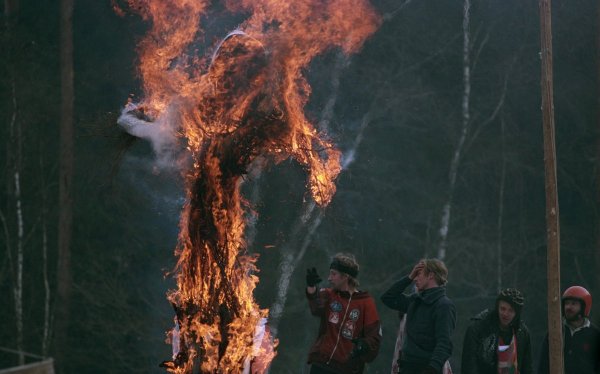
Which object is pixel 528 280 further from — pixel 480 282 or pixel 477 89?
pixel 477 89

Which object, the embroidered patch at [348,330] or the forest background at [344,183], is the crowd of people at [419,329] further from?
the forest background at [344,183]

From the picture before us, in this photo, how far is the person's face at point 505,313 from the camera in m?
7.28

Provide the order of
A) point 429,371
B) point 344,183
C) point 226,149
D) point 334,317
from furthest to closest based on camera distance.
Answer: point 344,183 < point 334,317 < point 226,149 < point 429,371

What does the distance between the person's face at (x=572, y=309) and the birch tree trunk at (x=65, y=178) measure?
11.9m

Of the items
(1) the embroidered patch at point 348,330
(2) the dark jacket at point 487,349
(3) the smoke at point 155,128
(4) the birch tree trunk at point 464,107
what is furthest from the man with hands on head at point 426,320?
(4) the birch tree trunk at point 464,107

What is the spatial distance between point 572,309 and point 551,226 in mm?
815

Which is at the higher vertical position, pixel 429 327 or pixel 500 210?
pixel 500 210

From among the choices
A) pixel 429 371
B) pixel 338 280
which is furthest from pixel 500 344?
pixel 338 280

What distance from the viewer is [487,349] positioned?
24.1 ft

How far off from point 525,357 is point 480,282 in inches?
516

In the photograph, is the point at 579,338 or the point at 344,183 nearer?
the point at 579,338

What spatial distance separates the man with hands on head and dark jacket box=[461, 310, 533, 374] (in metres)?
0.60

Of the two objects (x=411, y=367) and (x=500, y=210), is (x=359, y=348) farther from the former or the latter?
(x=500, y=210)

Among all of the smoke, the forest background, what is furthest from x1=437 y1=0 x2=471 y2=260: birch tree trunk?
the smoke
